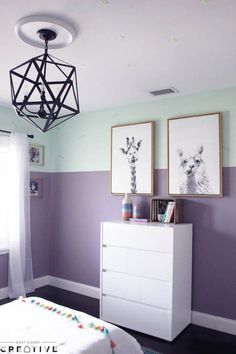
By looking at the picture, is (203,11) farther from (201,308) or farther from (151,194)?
(201,308)

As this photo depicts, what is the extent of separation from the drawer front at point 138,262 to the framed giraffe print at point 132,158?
75 centimetres

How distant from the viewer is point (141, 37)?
207 centimetres

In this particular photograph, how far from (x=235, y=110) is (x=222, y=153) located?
43 cm

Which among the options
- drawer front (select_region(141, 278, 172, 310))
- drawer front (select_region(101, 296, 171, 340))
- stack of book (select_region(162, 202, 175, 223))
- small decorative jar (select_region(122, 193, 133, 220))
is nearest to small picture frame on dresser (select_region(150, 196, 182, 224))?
stack of book (select_region(162, 202, 175, 223))

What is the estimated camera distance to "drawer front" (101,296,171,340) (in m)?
2.73

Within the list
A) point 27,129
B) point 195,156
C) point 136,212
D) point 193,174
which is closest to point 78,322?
point 136,212

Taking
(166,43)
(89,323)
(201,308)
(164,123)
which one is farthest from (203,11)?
(201,308)

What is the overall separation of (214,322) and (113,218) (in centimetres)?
153

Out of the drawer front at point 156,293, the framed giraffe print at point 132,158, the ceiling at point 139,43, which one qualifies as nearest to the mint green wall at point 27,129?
the ceiling at point 139,43

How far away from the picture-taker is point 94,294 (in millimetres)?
3773

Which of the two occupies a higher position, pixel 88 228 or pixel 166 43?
pixel 166 43

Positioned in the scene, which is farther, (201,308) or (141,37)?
(201,308)

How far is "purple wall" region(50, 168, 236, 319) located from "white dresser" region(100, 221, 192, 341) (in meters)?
0.16

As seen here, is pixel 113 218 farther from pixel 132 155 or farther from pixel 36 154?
pixel 36 154
